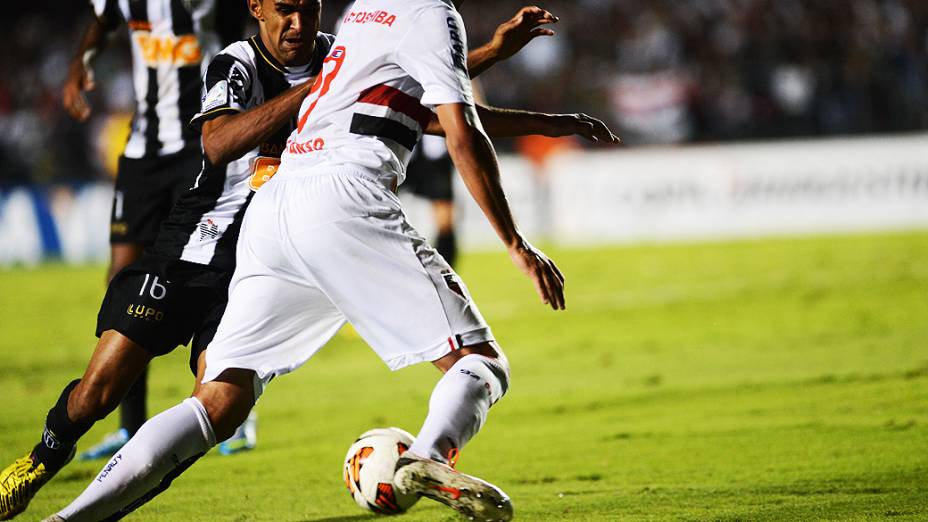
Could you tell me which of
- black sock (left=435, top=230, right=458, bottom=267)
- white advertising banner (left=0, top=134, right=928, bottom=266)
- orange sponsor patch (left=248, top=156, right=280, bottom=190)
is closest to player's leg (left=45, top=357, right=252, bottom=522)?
orange sponsor patch (left=248, top=156, right=280, bottom=190)

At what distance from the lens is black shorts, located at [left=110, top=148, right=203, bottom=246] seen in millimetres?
6242

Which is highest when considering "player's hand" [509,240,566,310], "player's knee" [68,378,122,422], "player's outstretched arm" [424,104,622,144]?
"player's outstretched arm" [424,104,622,144]

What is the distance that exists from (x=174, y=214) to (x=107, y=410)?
35.7 inches

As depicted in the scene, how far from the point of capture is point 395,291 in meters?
3.94

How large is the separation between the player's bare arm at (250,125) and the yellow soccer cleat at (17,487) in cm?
146

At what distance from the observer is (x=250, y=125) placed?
14.0 feet

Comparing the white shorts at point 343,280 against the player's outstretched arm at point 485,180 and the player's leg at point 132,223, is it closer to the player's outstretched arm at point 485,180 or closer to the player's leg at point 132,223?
the player's outstretched arm at point 485,180

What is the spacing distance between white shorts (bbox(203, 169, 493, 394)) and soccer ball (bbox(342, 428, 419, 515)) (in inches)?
13.4

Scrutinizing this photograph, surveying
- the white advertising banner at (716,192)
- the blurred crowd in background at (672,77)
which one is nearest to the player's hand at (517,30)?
the white advertising banner at (716,192)

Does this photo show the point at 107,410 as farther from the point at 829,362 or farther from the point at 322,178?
the point at 829,362

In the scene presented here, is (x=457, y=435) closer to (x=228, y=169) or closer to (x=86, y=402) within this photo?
(x=86, y=402)

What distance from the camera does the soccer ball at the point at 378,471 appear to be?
3.94m

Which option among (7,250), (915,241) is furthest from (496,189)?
(7,250)

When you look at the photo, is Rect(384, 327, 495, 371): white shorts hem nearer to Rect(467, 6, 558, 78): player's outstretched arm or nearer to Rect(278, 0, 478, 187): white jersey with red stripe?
Rect(278, 0, 478, 187): white jersey with red stripe
